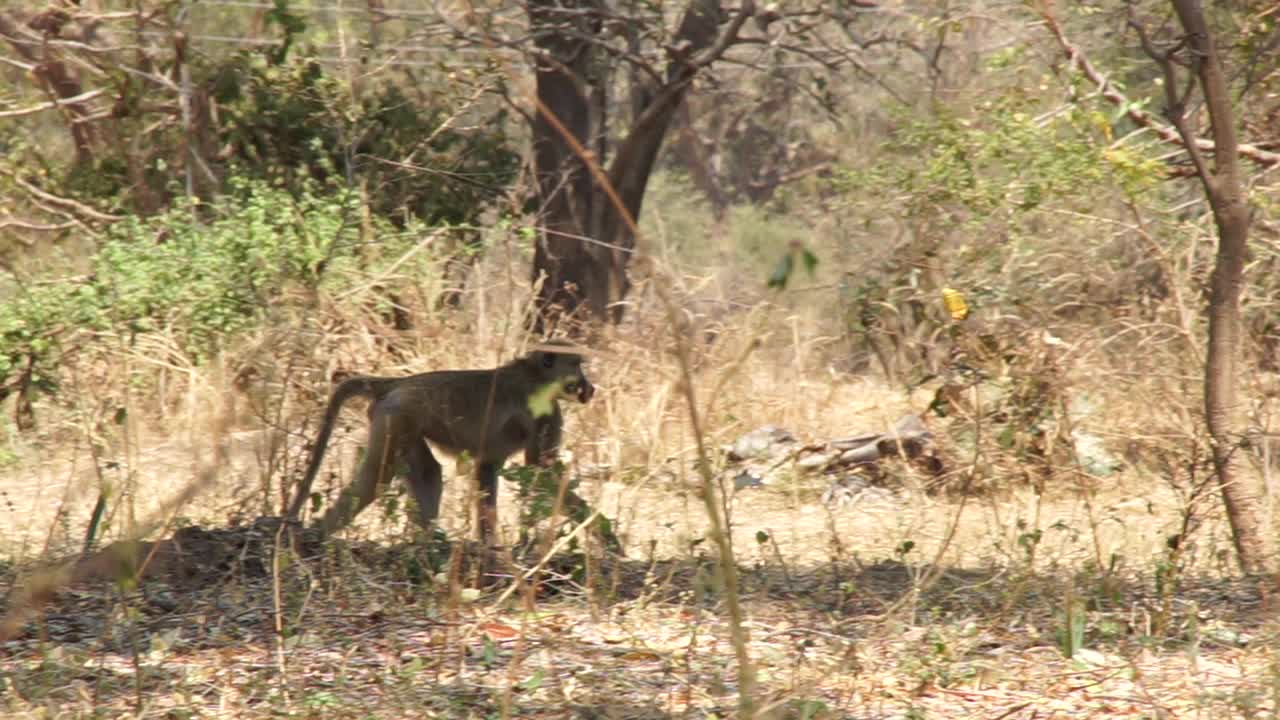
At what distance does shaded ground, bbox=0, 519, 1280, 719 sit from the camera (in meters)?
4.31

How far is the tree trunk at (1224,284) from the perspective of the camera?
20.1 ft

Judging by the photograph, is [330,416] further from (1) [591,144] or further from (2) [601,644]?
(1) [591,144]

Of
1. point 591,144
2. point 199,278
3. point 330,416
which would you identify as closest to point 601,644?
point 330,416

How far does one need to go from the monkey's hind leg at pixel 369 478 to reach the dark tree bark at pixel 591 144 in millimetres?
4088

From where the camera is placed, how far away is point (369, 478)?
6.58 metres

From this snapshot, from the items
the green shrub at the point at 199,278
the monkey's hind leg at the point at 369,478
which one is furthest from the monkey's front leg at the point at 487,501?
the green shrub at the point at 199,278

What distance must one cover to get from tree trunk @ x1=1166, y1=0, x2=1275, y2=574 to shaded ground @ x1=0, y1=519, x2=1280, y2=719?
436 millimetres

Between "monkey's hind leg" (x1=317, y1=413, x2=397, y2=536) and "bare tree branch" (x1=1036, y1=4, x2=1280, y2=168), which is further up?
"bare tree branch" (x1=1036, y1=4, x2=1280, y2=168)

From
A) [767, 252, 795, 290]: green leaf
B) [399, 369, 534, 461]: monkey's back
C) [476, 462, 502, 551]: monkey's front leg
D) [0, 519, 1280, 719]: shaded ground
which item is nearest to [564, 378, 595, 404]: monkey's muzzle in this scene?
[399, 369, 534, 461]: monkey's back

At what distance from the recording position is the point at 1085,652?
16.2ft

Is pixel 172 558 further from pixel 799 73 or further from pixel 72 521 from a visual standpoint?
pixel 799 73

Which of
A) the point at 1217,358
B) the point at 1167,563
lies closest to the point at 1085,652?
the point at 1167,563

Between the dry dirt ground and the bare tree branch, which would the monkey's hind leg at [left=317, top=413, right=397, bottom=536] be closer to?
the dry dirt ground

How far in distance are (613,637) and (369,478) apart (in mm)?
1855
